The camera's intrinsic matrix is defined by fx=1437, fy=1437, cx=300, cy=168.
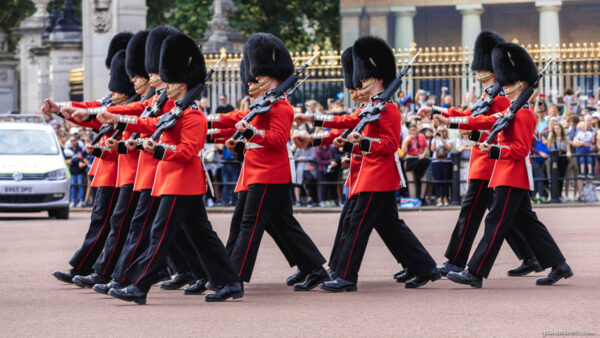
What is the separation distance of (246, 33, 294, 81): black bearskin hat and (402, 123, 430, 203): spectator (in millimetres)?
10825

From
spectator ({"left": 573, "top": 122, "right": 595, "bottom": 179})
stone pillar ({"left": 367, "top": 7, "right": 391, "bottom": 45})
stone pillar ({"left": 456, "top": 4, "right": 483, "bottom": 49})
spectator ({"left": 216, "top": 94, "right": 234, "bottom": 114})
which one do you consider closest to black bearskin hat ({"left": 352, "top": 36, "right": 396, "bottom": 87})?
spectator ({"left": 573, "top": 122, "right": 595, "bottom": 179})

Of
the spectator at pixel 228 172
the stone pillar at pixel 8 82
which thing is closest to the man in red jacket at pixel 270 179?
the spectator at pixel 228 172

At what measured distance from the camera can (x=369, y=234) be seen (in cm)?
1049

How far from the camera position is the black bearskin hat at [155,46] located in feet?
34.6

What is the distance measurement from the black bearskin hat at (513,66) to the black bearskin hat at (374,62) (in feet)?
2.66

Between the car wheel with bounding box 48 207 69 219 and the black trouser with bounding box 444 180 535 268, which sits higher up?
the black trouser with bounding box 444 180 535 268

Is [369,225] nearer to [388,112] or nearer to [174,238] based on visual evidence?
[388,112]

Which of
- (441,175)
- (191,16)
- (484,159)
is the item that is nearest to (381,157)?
(484,159)

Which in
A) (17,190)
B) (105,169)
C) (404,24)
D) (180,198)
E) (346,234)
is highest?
(404,24)

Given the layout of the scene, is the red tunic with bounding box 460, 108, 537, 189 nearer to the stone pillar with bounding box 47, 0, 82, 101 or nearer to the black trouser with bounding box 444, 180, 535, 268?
the black trouser with bounding box 444, 180, 535, 268

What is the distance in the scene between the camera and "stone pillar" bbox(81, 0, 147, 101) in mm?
27344

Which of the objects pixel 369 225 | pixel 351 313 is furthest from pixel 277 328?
pixel 369 225

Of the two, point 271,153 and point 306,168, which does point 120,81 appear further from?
point 306,168

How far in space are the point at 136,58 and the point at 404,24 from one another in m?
26.4
